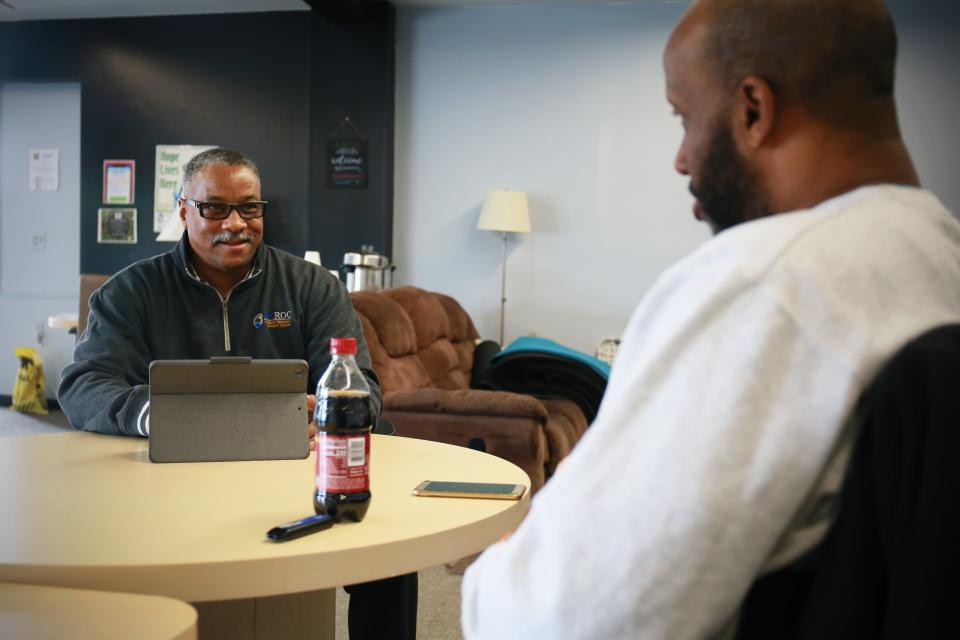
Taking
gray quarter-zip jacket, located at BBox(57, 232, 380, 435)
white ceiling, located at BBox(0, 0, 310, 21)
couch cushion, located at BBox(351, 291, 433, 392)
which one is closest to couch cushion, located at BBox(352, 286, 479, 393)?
couch cushion, located at BBox(351, 291, 433, 392)

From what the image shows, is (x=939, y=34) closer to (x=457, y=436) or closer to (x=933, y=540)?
(x=457, y=436)

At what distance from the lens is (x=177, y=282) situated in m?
2.20

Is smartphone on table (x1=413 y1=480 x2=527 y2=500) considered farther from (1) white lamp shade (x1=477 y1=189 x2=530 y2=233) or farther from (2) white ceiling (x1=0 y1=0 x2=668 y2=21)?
(2) white ceiling (x1=0 y1=0 x2=668 y2=21)

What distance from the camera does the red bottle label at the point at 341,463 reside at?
1171 mm

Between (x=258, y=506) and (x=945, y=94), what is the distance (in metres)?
5.37

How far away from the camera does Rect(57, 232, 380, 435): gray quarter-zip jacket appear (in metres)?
1.98

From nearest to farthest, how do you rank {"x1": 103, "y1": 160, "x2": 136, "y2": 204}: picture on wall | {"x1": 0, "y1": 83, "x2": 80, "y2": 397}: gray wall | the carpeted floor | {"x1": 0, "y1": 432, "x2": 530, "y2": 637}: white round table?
{"x1": 0, "y1": 432, "x2": 530, "y2": 637}: white round table < the carpeted floor < {"x1": 103, "y1": 160, "x2": 136, "y2": 204}: picture on wall < {"x1": 0, "y1": 83, "x2": 80, "y2": 397}: gray wall

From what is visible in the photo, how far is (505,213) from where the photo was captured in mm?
5395

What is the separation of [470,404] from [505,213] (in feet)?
7.48

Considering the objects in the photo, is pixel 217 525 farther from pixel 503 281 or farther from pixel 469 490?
pixel 503 281

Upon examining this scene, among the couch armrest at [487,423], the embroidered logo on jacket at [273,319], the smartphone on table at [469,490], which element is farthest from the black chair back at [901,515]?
the couch armrest at [487,423]

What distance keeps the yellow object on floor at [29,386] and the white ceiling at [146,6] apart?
243cm

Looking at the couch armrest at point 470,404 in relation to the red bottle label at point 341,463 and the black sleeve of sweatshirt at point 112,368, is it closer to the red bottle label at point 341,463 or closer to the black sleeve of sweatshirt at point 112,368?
the black sleeve of sweatshirt at point 112,368

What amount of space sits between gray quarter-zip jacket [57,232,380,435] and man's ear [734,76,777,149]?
54.8 inches
